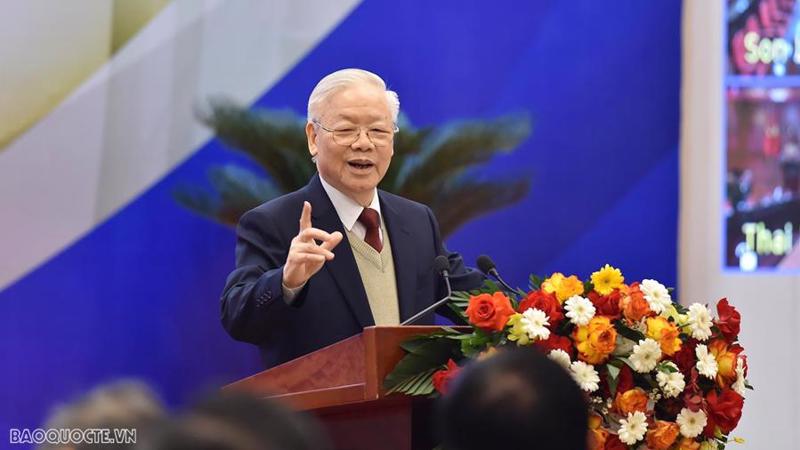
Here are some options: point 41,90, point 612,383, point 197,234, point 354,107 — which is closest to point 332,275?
point 354,107

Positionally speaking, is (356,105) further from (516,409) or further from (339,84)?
(516,409)

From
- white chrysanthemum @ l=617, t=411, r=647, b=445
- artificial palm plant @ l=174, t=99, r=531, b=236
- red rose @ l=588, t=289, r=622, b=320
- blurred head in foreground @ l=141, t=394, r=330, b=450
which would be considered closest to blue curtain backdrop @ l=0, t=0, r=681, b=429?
artificial palm plant @ l=174, t=99, r=531, b=236

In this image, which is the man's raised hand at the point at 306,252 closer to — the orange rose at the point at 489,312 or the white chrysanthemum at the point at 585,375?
the orange rose at the point at 489,312

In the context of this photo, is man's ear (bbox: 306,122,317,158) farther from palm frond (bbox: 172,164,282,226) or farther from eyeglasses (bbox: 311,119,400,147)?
palm frond (bbox: 172,164,282,226)

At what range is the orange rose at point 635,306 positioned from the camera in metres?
2.79

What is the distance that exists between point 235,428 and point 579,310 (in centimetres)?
181

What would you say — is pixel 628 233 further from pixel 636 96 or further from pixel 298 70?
pixel 298 70

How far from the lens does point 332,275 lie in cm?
334

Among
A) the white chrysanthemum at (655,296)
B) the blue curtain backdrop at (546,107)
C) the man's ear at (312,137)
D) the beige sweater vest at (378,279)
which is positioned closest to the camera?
the white chrysanthemum at (655,296)

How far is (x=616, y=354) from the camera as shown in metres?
2.77

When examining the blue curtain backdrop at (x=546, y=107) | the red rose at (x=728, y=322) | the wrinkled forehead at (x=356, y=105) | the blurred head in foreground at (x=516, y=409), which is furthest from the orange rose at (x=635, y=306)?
the blue curtain backdrop at (x=546, y=107)

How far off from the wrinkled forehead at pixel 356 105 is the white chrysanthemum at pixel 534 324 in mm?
1006

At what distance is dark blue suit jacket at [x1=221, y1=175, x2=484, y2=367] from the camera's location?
3.06 metres

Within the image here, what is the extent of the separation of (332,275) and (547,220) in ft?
6.89
